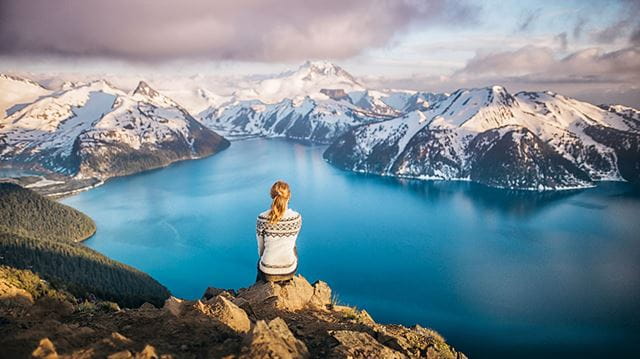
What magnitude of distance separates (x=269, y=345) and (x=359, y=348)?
6.75 ft

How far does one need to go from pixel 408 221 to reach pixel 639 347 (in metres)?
62.6

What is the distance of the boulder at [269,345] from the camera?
6.64 m

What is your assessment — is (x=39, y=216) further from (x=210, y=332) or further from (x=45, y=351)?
(x=45, y=351)

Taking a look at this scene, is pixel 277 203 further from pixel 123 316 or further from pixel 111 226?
pixel 111 226

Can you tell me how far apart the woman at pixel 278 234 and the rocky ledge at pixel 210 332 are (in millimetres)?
532

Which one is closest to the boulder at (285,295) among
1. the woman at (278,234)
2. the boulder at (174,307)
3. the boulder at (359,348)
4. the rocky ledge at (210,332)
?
the rocky ledge at (210,332)

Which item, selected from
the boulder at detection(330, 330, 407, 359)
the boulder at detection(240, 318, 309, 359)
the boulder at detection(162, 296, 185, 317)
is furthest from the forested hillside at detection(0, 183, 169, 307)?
the boulder at detection(240, 318, 309, 359)

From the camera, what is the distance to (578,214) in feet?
378

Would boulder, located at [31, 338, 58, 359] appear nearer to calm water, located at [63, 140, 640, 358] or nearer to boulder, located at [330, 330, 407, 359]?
boulder, located at [330, 330, 407, 359]

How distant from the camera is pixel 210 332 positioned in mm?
8172

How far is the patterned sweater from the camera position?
37.4 feet

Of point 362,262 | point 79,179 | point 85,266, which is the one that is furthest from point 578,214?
point 79,179

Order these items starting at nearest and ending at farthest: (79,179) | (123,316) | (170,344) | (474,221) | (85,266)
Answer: (170,344), (123,316), (85,266), (474,221), (79,179)

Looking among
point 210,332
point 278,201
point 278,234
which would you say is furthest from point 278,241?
point 210,332
